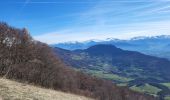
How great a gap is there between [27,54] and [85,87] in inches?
3689

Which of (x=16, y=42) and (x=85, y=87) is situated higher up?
(x=16, y=42)

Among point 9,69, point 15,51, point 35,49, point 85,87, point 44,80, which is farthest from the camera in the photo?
point 85,87

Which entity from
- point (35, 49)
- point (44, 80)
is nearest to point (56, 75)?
point (44, 80)

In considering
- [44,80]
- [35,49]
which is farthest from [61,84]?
[35,49]

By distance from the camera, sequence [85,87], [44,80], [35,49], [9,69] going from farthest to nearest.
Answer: [85,87]
[44,80]
[35,49]
[9,69]

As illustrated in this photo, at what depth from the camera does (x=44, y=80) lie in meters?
62.8

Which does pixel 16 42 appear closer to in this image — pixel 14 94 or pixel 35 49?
pixel 35 49

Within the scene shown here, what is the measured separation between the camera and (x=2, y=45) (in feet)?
150

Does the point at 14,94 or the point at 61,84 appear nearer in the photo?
the point at 14,94

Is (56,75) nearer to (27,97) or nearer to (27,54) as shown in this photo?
(27,54)

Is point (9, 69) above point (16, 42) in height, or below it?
below

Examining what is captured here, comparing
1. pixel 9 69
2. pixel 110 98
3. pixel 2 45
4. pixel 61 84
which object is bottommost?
pixel 110 98

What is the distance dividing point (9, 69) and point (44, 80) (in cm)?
1878

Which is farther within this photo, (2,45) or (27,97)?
(2,45)
